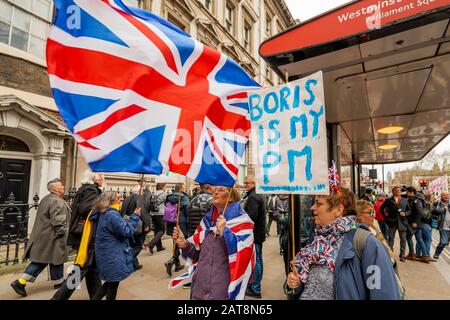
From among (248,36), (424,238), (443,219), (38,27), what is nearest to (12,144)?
(38,27)

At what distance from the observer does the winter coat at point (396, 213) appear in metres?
6.81

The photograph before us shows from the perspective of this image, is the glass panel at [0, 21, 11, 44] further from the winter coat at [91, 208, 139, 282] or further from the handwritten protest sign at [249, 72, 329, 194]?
the handwritten protest sign at [249, 72, 329, 194]

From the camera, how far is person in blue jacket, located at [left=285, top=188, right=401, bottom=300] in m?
1.59

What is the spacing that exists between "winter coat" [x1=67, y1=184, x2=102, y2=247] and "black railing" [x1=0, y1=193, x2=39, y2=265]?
7.77 ft

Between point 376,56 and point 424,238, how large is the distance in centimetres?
570

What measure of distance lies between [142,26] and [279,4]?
89.8 feet

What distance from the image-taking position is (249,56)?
20.5 meters

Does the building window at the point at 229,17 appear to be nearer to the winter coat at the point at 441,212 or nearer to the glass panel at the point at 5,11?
the glass panel at the point at 5,11

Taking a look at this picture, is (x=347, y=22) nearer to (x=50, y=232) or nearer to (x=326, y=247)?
(x=326, y=247)

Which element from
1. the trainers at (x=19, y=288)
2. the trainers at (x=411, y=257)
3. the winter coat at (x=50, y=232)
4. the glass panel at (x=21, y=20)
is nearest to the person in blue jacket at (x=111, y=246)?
the winter coat at (x=50, y=232)

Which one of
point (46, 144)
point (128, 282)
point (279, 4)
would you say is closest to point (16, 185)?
point (46, 144)

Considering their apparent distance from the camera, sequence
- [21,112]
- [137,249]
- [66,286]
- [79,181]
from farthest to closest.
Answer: [79,181] < [21,112] < [137,249] < [66,286]

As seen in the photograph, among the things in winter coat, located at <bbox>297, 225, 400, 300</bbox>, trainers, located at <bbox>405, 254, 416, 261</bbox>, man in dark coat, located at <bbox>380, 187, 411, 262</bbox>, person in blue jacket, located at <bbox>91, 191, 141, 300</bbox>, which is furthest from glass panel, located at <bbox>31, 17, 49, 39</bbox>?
trainers, located at <bbox>405, 254, 416, 261</bbox>
